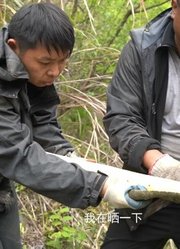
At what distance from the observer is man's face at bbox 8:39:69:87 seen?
73.5 inches

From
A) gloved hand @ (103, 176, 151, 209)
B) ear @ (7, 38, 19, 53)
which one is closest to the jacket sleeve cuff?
gloved hand @ (103, 176, 151, 209)

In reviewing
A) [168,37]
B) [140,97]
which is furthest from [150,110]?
[168,37]

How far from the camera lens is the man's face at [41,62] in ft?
6.13

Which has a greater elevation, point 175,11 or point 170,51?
point 175,11

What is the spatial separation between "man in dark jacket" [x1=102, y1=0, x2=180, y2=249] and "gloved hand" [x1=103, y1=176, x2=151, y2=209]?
23cm

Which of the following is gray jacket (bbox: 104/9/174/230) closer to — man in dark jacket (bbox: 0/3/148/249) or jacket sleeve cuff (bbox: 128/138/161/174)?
jacket sleeve cuff (bbox: 128/138/161/174)

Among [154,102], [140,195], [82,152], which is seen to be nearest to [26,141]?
[140,195]

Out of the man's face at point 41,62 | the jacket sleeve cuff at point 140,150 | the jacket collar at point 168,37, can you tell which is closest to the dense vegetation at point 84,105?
the jacket collar at point 168,37

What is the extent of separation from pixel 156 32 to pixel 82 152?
1575mm

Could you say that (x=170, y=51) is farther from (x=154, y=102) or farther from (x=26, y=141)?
(x=26, y=141)

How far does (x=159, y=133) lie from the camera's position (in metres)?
2.18

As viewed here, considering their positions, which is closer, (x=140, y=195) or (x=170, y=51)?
(x=140, y=195)

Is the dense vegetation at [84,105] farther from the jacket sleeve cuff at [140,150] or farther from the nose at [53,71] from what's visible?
the nose at [53,71]

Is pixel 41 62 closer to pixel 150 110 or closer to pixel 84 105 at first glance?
pixel 150 110
